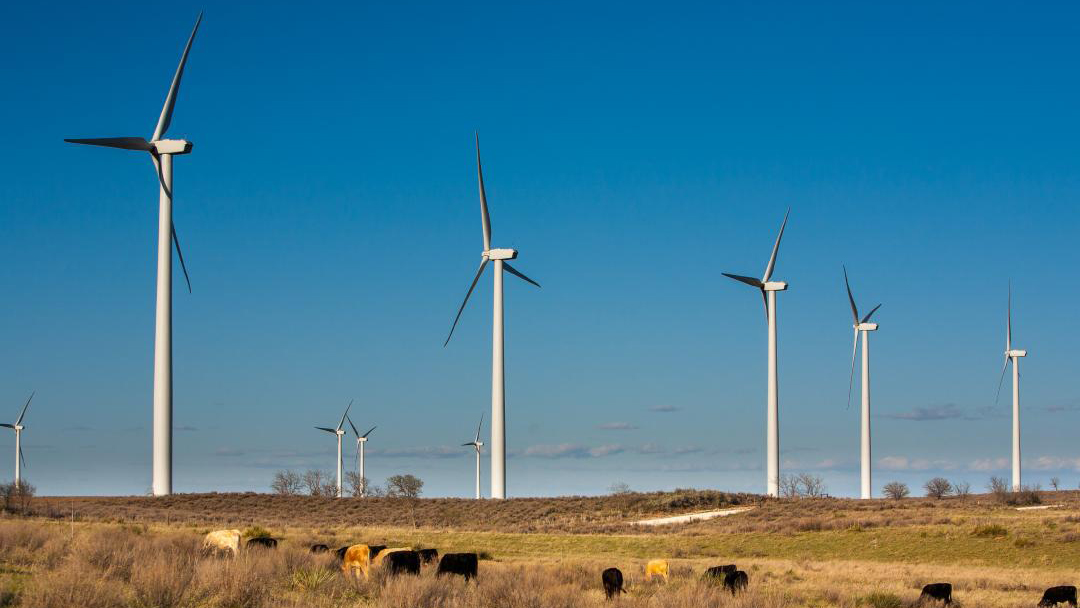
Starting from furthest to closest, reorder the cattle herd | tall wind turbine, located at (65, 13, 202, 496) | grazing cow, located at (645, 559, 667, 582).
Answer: tall wind turbine, located at (65, 13, 202, 496), grazing cow, located at (645, 559, 667, 582), the cattle herd

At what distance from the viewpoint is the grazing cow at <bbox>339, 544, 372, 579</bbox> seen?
23.0m

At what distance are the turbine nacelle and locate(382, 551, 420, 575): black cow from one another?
55.7 m

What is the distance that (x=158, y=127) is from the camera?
61281 millimetres

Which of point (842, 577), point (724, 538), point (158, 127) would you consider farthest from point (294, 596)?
point (158, 127)

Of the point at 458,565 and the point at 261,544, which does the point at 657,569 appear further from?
the point at 261,544

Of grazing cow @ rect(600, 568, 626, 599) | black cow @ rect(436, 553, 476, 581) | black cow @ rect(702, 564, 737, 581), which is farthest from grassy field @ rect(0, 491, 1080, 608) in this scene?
black cow @ rect(702, 564, 737, 581)

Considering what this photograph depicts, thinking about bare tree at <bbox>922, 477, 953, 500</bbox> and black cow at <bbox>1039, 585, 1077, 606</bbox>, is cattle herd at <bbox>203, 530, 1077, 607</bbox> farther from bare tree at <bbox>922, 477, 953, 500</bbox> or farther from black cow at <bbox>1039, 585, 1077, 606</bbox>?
bare tree at <bbox>922, 477, 953, 500</bbox>

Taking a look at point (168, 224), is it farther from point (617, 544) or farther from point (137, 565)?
point (137, 565)

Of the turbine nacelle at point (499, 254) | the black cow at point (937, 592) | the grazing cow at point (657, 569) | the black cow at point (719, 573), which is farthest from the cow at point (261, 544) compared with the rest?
the turbine nacelle at point (499, 254)

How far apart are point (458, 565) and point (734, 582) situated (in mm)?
5828

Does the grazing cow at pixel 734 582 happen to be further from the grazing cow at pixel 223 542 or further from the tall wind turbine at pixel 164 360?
the tall wind turbine at pixel 164 360

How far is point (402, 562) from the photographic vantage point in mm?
22734

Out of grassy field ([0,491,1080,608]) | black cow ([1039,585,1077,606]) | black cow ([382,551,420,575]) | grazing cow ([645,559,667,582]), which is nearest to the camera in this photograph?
grassy field ([0,491,1080,608])

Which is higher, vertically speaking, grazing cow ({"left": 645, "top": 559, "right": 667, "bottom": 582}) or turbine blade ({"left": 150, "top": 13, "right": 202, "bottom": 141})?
turbine blade ({"left": 150, "top": 13, "right": 202, "bottom": 141})
